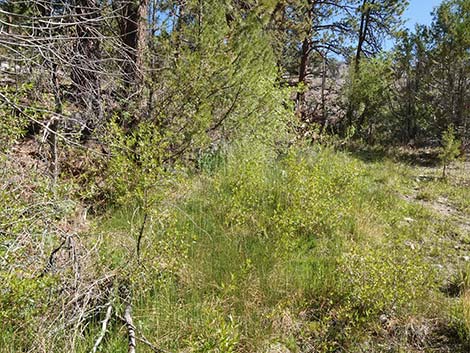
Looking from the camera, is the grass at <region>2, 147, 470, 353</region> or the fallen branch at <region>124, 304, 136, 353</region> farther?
the grass at <region>2, 147, 470, 353</region>

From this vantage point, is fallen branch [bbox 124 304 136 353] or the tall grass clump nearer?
fallen branch [bbox 124 304 136 353]

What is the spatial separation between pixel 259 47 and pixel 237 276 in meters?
2.85

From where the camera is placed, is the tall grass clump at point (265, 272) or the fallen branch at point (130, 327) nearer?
the fallen branch at point (130, 327)

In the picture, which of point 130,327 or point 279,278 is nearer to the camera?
point 130,327

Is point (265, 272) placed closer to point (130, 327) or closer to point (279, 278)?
point (279, 278)

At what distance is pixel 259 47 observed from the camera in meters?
4.09

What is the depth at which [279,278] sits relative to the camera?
233 centimetres

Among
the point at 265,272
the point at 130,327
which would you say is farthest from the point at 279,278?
the point at 130,327

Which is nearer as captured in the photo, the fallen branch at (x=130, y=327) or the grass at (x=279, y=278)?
the fallen branch at (x=130, y=327)

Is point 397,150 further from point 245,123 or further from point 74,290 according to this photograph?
point 74,290

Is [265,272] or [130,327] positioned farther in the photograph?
[265,272]

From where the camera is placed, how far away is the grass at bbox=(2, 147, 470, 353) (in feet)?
6.38

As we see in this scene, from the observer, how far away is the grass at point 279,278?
6.38 ft

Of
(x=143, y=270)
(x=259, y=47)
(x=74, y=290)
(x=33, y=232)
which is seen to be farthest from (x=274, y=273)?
(x=259, y=47)
